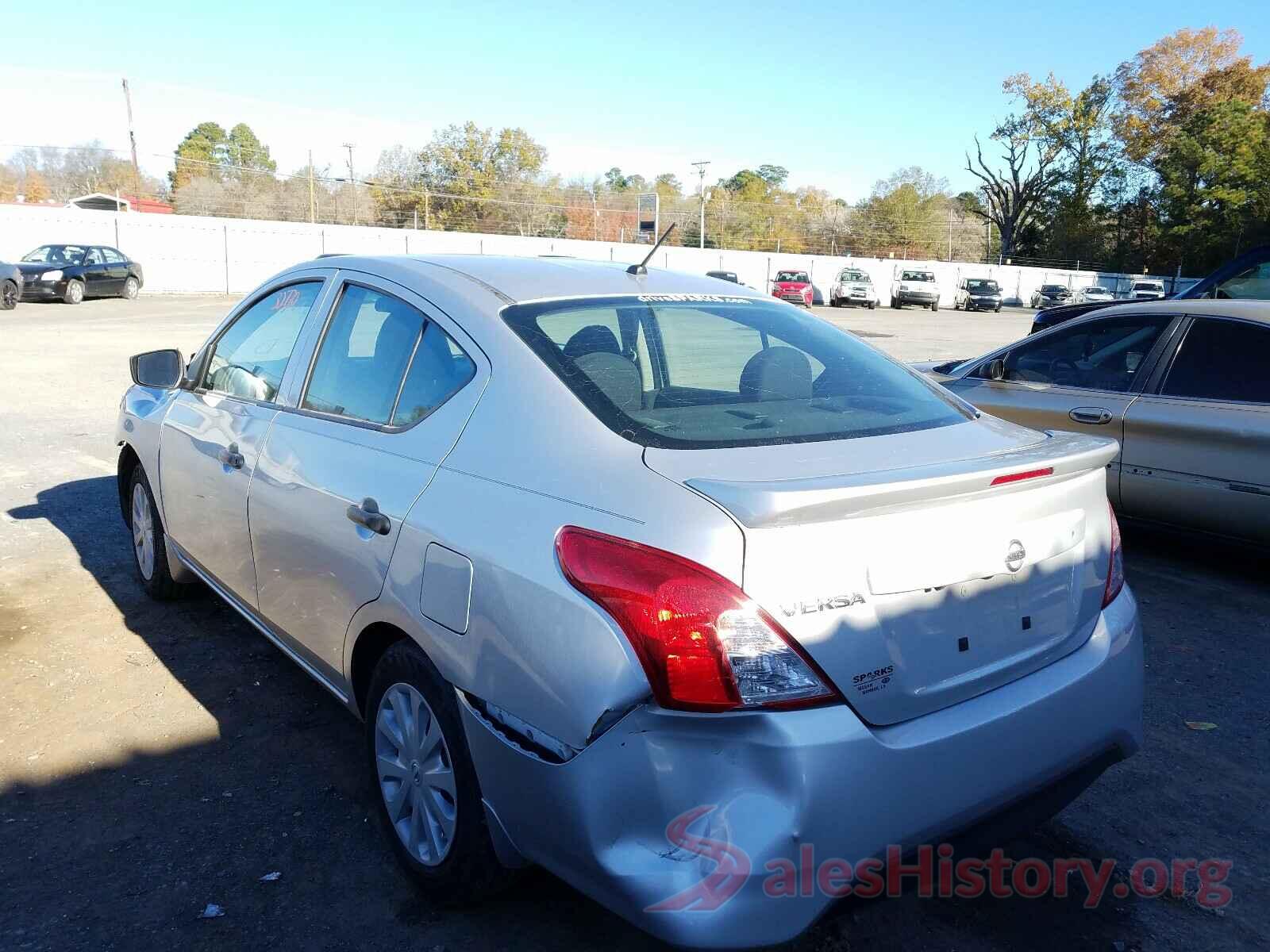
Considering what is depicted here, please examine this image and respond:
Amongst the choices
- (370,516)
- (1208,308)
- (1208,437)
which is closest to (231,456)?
(370,516)

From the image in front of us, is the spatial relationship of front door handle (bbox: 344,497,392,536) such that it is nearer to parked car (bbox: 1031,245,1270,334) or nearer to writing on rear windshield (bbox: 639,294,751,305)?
writing on rear windshield (bbox: 639,294,751,305)

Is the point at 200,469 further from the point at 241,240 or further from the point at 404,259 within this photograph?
the point at 241,240

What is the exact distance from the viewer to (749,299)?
3.43 m

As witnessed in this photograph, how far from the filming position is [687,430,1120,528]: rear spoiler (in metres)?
1.96

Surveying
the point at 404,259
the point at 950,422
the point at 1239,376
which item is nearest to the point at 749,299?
the point at 950,422

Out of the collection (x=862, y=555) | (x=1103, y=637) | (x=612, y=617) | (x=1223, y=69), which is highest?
(x=1223, y=69)

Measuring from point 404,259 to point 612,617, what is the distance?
5.84ft

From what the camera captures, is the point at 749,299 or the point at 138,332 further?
the point at 138,332

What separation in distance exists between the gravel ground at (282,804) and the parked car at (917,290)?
129ft

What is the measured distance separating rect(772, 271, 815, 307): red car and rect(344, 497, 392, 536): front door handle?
→ 3477 centimetres

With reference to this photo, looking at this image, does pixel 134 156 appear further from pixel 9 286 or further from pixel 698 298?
pixel 698 298

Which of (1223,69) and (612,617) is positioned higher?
(1223,69)

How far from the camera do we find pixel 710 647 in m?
1.92

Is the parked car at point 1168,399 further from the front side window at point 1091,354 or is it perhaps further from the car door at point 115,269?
the car door at point 115,269
